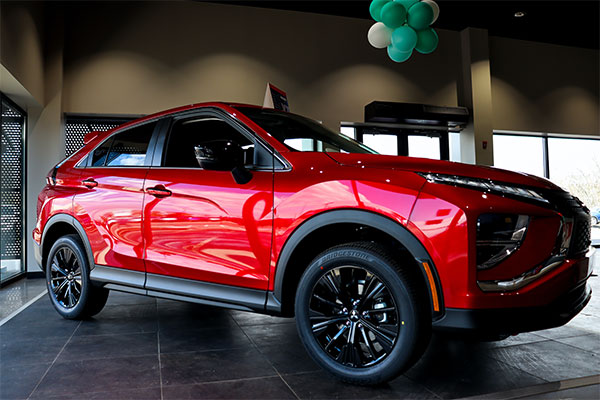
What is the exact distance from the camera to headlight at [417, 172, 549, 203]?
1.90m

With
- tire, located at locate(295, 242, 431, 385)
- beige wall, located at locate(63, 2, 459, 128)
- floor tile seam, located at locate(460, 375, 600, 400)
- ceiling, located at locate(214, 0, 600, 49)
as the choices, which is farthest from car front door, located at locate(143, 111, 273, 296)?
ceiling, located at locate(214, 0, 600, 49)

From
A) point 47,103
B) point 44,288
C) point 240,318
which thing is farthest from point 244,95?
point 240,318

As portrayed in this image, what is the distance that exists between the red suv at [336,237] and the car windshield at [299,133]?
13 mm

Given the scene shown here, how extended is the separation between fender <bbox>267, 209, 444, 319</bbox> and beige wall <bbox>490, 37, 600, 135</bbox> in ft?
26.7

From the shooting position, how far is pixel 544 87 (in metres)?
9.66

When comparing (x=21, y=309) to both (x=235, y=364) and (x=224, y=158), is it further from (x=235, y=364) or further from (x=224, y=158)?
(x=224, y=158)

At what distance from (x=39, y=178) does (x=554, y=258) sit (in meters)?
6.58

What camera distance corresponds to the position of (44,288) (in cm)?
541

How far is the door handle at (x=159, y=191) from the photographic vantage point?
106 inches

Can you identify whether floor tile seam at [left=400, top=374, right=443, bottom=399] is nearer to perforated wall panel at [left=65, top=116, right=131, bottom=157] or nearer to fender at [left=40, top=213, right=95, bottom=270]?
fender at [left=40, top=213, right=95, bottom=270]

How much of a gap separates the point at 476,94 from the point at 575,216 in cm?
734

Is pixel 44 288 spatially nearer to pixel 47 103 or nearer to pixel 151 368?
pixel 47 103

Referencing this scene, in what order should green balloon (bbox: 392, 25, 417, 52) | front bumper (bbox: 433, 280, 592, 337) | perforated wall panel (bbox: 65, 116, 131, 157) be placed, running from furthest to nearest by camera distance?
perforated wall panel (bbox: 65, 116, 131, 157), green balloon (bbox: 392, 25, 417, 52), front bumper (bbox: 433, 280, 592, 337)

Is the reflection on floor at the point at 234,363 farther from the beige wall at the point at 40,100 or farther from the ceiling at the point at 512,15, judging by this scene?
the ceiling at the point at 512,15
